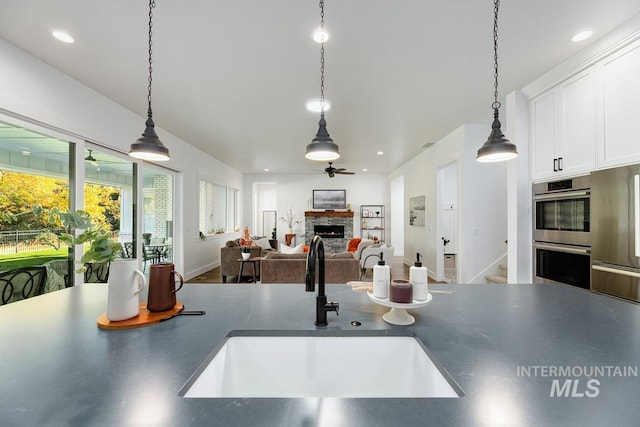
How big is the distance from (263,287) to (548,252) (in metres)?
2.85

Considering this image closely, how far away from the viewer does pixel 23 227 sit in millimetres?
2518

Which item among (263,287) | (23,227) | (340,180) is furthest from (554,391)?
(340,180)

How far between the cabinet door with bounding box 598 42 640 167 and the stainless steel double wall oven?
268 mm

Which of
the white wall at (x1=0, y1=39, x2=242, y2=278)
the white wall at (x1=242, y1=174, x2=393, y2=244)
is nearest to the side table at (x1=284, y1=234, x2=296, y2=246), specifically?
the white wall at (x1=242, y1=174, x2=393, y2=244)

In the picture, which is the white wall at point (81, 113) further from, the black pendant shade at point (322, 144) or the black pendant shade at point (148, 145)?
the black pendant shade at point (322, 144)

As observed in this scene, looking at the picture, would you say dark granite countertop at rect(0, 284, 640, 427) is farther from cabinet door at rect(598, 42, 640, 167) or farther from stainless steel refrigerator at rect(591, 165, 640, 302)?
cabinet door at rect(598, 42, 640, 167)

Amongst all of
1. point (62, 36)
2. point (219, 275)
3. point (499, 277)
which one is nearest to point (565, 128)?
point (499, 277)

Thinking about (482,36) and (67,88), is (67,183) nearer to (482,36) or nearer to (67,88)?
(67,88)

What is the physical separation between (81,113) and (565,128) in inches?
192

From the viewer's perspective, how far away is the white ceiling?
6.29 feet

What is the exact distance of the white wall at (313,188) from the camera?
9016mm

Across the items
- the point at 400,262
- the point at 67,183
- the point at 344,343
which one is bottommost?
the point at 400,262

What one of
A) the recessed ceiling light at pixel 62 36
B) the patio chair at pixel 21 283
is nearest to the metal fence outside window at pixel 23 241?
the patio chair at pixel 21 283

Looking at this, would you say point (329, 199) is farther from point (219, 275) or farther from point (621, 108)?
point (621, 108)
